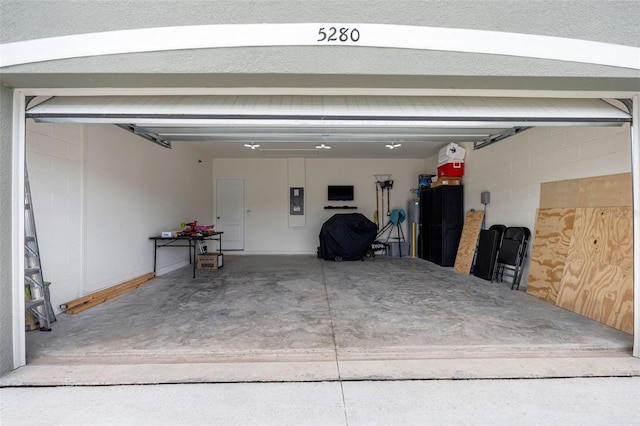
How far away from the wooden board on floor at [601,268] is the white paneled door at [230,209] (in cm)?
679

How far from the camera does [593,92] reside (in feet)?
6.98

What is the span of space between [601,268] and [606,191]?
2.72ft

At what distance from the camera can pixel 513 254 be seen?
414 cm

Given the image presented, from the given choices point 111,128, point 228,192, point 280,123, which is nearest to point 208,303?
point 280,123

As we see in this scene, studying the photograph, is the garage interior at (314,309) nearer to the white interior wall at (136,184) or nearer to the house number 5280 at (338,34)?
the white interior wall at (136,184)

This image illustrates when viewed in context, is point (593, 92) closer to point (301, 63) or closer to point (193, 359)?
point (301, 63)

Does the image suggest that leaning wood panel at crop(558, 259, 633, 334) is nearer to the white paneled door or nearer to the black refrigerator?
the black refrigerator

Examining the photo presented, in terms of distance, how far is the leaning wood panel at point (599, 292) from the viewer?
104 inches

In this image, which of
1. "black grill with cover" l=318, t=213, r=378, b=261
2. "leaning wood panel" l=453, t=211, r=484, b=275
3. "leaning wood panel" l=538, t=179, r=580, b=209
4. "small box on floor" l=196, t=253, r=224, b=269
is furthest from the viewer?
"black grill with cover" l=318, t=213, r=378, b=261

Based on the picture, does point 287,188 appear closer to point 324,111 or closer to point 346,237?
point 346,237

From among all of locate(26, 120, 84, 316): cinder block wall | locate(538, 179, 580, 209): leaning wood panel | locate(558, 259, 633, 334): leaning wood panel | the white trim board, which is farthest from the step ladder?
locate(538, 179, 580, 209): leaning wood panel

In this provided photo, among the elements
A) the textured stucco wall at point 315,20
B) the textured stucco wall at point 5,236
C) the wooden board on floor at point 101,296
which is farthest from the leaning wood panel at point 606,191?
the wooden board on floor at point 101,296

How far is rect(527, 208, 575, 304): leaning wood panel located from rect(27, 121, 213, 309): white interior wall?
577 centimetres

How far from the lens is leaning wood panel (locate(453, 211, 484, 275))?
505 cm
